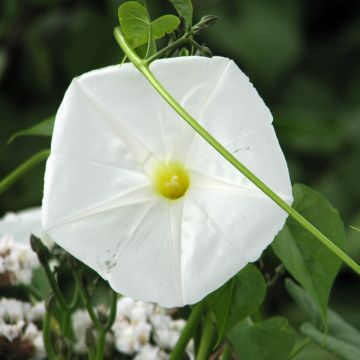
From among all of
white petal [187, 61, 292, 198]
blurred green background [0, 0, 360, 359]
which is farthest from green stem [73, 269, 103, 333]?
blurred green background [0, 0, 360, 359]

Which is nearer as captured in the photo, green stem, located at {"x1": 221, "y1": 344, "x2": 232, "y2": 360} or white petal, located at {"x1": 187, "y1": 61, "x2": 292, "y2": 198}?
white petal, located at {"x1": 187, "y1": 61, "x2": 292, "y2": 198}

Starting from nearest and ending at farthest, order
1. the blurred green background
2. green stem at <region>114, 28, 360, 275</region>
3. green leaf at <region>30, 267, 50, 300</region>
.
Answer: green stem at <region>114, 28, 360, 275</region> < green leaf at <region>30, 267, 50, 300</region> < the blurred green background

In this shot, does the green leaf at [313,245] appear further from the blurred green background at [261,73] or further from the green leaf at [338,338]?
the blurred green background at [261,73]

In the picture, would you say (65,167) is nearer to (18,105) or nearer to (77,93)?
(77,93)

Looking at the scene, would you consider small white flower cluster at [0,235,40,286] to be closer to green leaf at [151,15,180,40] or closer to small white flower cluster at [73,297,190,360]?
small white flower cluster at [73,297,190,360]

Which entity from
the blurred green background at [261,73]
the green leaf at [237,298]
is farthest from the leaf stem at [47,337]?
the blurred green background at [261,73]
